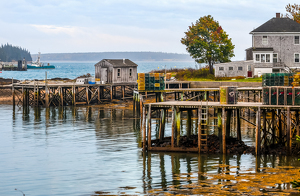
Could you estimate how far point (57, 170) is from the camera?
976 inches

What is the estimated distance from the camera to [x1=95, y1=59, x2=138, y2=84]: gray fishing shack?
58.8 meters

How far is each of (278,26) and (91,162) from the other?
4452cm

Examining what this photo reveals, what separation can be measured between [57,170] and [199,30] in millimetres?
51047

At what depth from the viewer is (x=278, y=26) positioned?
207ft

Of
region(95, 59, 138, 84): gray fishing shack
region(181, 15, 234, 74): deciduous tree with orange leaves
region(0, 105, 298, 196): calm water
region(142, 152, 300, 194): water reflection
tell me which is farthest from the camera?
region(181, 15, 234, 74): deciduous tree with orange leaves

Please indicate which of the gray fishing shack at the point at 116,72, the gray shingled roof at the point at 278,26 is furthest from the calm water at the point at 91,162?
the gray shingled roof at the point at 278,26

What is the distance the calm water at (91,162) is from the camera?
21531mm

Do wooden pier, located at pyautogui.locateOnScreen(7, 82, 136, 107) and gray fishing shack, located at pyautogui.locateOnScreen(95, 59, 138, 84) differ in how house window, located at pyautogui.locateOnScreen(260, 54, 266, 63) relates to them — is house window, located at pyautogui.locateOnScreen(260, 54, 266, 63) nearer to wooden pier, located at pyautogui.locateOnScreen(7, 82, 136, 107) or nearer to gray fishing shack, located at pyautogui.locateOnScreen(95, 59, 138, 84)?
gray fishing shack, located at pyautogui.locateOnScreen(95, 59, 138, 84)

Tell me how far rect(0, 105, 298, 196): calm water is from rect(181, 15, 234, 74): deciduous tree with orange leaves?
110 ft

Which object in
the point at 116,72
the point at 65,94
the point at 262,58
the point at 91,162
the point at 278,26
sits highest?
the point at 278,26

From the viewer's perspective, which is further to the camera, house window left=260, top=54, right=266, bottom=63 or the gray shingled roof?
the gray shingled roof

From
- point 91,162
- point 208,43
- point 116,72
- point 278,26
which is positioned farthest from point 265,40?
point 91,162

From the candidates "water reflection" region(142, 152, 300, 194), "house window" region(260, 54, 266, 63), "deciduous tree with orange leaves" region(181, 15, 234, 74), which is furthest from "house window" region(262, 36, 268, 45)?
"water reflection" region(142, 152, 300, 194)

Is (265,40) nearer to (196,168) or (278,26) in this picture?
(278,26)
